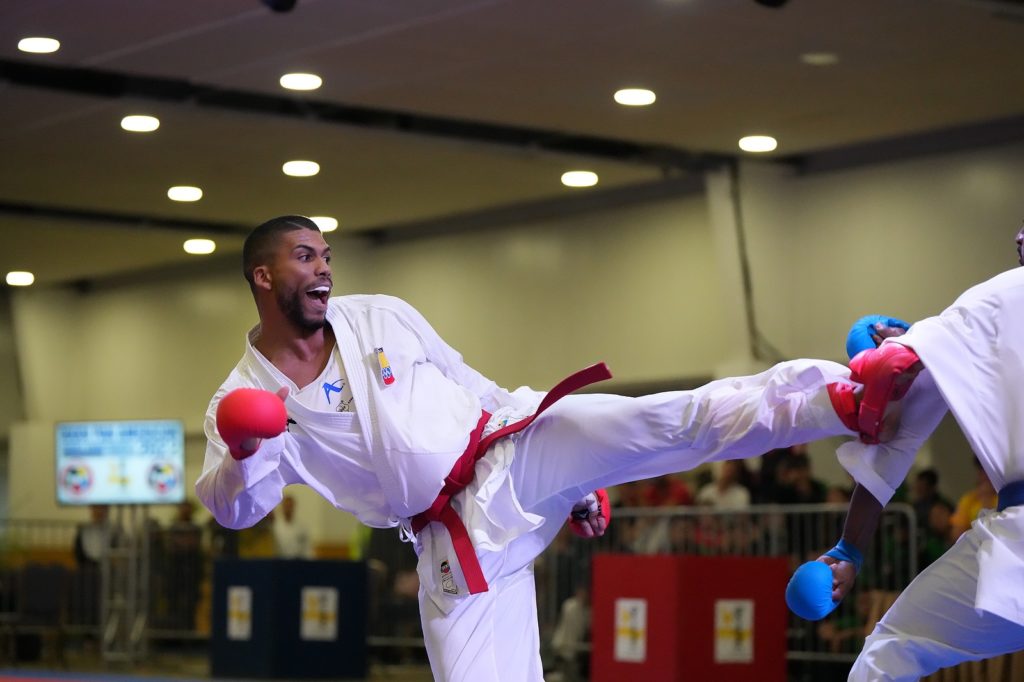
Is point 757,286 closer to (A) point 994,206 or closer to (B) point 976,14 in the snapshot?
(A) point 994,206

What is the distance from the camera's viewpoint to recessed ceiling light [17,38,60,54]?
9.12 meters

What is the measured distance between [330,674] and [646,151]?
4.55 metres

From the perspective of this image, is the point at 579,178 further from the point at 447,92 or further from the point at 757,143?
the point at 447,92

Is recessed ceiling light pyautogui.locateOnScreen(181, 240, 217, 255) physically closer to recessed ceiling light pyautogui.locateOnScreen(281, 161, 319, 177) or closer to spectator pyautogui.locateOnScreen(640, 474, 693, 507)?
recessed ceiling light pyautogui.locateOnScreen(281, 161, 319, 177)

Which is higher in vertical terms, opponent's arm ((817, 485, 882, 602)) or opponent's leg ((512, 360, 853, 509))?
opponent's leg ((512, 360, 853, 509))

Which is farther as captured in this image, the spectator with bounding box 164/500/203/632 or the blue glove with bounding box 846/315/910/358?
the spectator with bounding box 164/500/203/632

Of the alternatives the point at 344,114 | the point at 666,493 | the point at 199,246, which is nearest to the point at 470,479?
the point at 344,114

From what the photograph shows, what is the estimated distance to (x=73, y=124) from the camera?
10.8 meters

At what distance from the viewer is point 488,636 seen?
14.0ft

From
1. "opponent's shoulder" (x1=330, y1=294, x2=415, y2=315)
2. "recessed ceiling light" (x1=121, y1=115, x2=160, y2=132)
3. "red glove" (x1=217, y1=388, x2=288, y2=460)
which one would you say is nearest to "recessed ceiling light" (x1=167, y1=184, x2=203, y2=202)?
"recessed ceiling light" (x1=121, y1=115, x2=160, y2=132)

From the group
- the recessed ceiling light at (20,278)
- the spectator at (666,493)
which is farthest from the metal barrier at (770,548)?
the recessed ceiling light at (20,278)

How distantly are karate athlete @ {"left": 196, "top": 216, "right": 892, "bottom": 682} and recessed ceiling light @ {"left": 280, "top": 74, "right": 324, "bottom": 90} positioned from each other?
5.60 metres

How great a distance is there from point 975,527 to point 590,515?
3.90ft

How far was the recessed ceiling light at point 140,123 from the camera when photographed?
10.6 m
